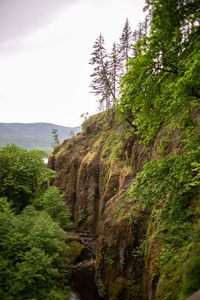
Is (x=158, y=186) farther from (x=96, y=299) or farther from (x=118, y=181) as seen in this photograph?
(x=118, y=181)

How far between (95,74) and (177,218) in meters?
26.4

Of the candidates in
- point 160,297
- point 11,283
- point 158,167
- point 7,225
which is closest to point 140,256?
point 160,297

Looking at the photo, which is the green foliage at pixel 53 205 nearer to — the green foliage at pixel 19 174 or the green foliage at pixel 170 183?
the green foliage at pixel 19 174

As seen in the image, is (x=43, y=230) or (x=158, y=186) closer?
(x=158, y=186)

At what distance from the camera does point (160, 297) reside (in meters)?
5.93

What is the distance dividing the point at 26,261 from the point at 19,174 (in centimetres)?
1193

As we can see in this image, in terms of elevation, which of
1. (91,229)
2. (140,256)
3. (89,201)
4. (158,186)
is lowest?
(91,229)

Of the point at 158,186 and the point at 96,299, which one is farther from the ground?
the point at 158,186

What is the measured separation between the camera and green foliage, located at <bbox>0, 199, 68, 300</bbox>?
780cm

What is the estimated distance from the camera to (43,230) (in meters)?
11.0

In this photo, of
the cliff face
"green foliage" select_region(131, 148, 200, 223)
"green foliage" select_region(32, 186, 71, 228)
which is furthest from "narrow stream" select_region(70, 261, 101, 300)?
"green foliage" select_region(131, 148, 200, 223)

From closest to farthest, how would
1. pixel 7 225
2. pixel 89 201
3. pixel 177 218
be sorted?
pixel 177 218, pixel 7 225, pixel 89 201

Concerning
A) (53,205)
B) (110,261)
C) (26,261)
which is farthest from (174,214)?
(53,205)

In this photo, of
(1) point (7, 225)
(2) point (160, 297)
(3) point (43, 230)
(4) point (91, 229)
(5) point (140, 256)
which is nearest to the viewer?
(2) point (160, 297)
